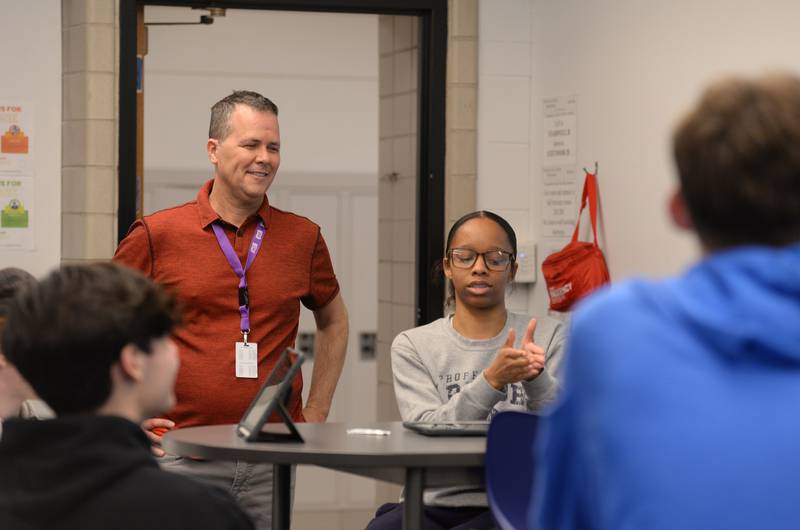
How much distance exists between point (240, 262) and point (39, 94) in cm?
162

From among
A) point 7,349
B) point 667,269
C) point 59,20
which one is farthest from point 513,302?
point 7,349

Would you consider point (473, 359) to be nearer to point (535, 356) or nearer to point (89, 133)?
point (535, 356)

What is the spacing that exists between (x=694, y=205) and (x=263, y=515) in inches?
92.9

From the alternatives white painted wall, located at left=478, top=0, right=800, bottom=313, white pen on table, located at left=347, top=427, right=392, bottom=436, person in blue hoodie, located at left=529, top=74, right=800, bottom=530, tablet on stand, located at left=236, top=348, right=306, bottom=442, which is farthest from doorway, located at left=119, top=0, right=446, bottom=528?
person in blue hoodie, located at left=529, top=74, right=800, bottom=530

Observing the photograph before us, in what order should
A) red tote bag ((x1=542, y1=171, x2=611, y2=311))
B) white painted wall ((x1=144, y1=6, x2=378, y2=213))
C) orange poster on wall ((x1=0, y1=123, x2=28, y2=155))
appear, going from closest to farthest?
red tote bag ((x1=542, y1=171, x2=611, y2=311)) → orange poster on wall ((x1=0, y1=123, x2=28, y2=155)) → white painted wall ((x1=144, y1=6, x2=378, y2=213))

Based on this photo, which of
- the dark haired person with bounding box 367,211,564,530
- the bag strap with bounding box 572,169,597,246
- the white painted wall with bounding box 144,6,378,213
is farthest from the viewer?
the white painted wall with bounding box 144,6,378,213

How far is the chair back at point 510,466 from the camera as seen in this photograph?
7.99 feet

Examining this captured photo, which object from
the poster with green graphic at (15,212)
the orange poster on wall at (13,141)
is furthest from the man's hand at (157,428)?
the orange poster on wall at (13,141)

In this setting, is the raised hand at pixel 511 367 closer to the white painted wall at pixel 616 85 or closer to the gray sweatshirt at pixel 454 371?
the gray sweatshirt at pixel 454 371

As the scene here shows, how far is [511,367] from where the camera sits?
2.85 m

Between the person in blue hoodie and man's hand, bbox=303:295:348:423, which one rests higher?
the person in blue hoodie

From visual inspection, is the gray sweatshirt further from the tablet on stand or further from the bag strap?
the bag strap

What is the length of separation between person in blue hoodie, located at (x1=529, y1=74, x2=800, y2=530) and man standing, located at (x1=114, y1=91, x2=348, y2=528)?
2196 millimetres

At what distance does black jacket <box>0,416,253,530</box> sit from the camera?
152 centimetres
